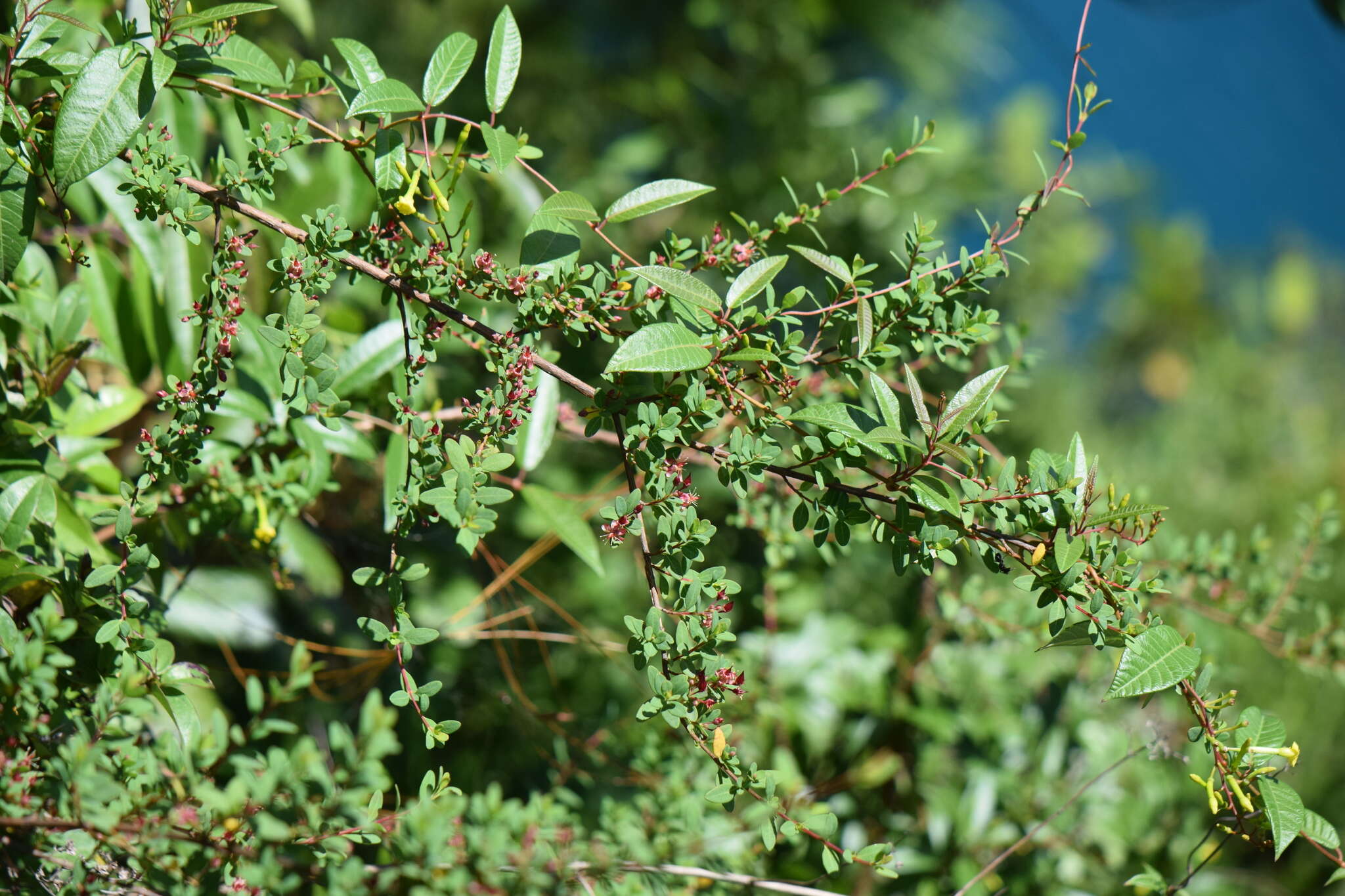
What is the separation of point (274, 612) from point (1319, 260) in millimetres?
4443

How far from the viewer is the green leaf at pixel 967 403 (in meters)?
0.31

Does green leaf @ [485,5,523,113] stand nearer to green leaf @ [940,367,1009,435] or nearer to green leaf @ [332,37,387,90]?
green leaf @ [332,37,387,90]

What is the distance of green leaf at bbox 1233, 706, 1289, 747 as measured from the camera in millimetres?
328

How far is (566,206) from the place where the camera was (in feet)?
1.05

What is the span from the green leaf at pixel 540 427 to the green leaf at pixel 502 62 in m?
0.16

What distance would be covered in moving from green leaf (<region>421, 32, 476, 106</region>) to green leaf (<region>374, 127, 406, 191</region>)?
0.06 feet

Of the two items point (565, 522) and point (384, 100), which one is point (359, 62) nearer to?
point (384, 100)

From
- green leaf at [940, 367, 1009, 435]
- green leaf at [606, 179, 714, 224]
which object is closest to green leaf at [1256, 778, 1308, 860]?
green leaf at [940, 367, 1009, 435]

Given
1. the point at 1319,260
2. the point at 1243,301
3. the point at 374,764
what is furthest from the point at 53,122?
the point at 1319,260

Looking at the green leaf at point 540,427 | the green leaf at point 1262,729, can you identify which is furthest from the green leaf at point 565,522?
the green leaf at point 1262,729

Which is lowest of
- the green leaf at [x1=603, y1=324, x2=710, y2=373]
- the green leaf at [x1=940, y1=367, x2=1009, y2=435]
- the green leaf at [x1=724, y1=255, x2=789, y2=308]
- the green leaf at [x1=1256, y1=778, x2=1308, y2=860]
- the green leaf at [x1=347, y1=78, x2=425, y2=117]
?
the green leaf at [x1=1256, y1=778, x2=1308, y2=860]

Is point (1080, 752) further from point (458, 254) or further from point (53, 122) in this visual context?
point (53, 122)

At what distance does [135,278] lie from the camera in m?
0.52

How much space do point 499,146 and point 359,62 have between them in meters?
0.08
